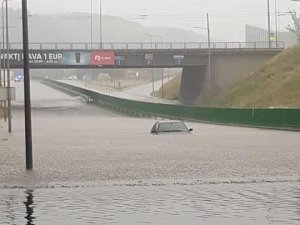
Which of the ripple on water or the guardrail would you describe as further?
the guardrail

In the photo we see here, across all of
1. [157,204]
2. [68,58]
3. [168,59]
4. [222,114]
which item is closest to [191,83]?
[168,59]

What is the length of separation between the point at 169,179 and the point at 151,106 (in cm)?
6216

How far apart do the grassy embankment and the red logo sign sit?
13.5 meters

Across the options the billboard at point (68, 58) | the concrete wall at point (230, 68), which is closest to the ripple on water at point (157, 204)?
the billboard at point (68, 58)

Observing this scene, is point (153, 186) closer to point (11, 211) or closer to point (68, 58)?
point (11, 211)

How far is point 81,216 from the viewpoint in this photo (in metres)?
12.0

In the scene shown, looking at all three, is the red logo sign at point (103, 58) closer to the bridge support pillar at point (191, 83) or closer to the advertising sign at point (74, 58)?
the advertising sign at point (74, 58)

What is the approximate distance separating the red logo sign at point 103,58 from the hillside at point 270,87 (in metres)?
13.4

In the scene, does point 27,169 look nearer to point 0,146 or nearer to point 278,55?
point 0,146

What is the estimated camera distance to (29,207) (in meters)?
13.1

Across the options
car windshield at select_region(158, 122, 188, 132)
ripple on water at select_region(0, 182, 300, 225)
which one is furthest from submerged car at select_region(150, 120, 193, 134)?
ripple on water at select_region(0, 182, 300, 225)

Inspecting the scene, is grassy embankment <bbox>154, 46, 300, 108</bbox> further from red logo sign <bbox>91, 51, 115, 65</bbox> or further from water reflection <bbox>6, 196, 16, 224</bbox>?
water reflection <bbox>6, 196, 16, 224</bbox>

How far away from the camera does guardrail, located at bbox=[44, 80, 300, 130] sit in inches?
2035

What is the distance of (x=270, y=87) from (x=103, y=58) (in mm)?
21603
